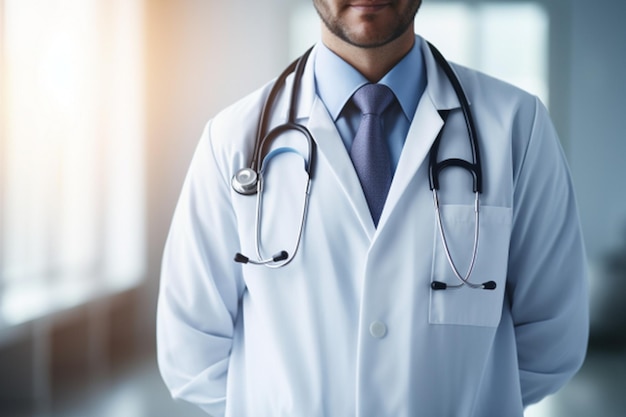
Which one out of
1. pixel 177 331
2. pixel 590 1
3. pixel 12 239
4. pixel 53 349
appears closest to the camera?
pixel 177 331

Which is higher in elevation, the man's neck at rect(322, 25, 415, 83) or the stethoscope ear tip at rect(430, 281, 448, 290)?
the man's neck at rect(322, 25, 415, 83)

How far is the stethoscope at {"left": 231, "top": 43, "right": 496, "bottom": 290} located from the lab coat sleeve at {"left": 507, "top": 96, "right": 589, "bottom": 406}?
0.07 metres

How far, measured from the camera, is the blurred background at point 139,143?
266 centimetres

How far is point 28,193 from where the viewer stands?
2742 mm

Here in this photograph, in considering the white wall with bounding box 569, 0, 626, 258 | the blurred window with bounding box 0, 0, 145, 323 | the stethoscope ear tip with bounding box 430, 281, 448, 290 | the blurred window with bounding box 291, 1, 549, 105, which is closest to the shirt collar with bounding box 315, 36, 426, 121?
the stethoscope ear tip with bounding box 430, 281, 448, 290

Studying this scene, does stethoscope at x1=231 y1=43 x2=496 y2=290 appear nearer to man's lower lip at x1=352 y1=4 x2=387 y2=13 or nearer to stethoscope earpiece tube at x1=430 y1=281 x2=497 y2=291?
stethoscope earpiece tube at x1=430 y1=281 x2=497 y2=291

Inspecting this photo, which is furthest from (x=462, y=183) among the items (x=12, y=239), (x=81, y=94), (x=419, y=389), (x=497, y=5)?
(x=497, y=5)

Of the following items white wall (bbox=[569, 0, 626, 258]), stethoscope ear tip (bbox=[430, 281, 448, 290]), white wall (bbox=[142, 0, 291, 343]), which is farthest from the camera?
white wall (bbox=[142, 0, 291, 343])

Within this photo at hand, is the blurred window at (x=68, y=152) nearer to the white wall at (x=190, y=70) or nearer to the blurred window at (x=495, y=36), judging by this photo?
the white wall at (x=190, y=70)

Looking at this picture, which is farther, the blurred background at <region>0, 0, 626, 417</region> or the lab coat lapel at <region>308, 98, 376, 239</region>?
the blurred background at <region>0, 0, 626, 417</region>

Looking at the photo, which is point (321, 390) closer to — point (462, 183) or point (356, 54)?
point (462, 183)

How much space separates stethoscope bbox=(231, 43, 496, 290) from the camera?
842mm

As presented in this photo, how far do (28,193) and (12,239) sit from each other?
0.21m

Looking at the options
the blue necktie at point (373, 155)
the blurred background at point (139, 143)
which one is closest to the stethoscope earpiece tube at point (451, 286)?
the blue necktie at point (373, 155)
